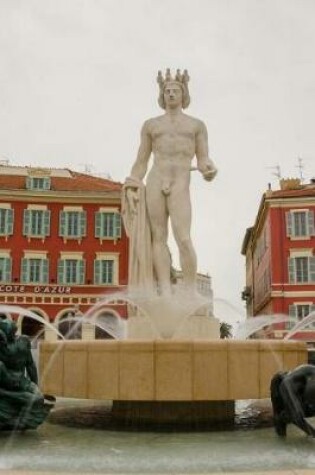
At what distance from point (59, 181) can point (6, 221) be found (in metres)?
4.53

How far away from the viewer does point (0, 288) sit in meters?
36.9

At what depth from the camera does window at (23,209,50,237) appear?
126 ft

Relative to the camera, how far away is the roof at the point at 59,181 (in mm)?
39250

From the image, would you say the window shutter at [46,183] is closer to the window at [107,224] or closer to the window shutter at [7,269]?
the window at [107,224]

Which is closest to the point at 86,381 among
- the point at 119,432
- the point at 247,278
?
the point at 119,432

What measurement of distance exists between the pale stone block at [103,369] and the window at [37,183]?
32672 millimetres

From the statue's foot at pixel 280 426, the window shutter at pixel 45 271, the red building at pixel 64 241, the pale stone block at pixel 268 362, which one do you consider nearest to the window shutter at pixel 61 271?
the red building at pixel 64 241

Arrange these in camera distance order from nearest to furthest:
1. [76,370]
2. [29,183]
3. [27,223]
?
[76,370]
[27,223]
[29,183]

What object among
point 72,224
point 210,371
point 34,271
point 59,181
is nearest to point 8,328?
point 210,371

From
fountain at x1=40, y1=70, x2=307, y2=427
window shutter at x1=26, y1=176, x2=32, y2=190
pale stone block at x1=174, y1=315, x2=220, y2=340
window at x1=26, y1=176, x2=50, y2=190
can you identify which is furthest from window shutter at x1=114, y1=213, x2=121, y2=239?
pale stone block at x1=174, y1=315, x2=220, y2=340

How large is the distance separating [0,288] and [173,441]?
31995 millimetres

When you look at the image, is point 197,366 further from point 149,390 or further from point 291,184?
point 291,184

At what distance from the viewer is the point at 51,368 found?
8062 mm

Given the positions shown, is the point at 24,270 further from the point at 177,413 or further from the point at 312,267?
the point at 177,413
